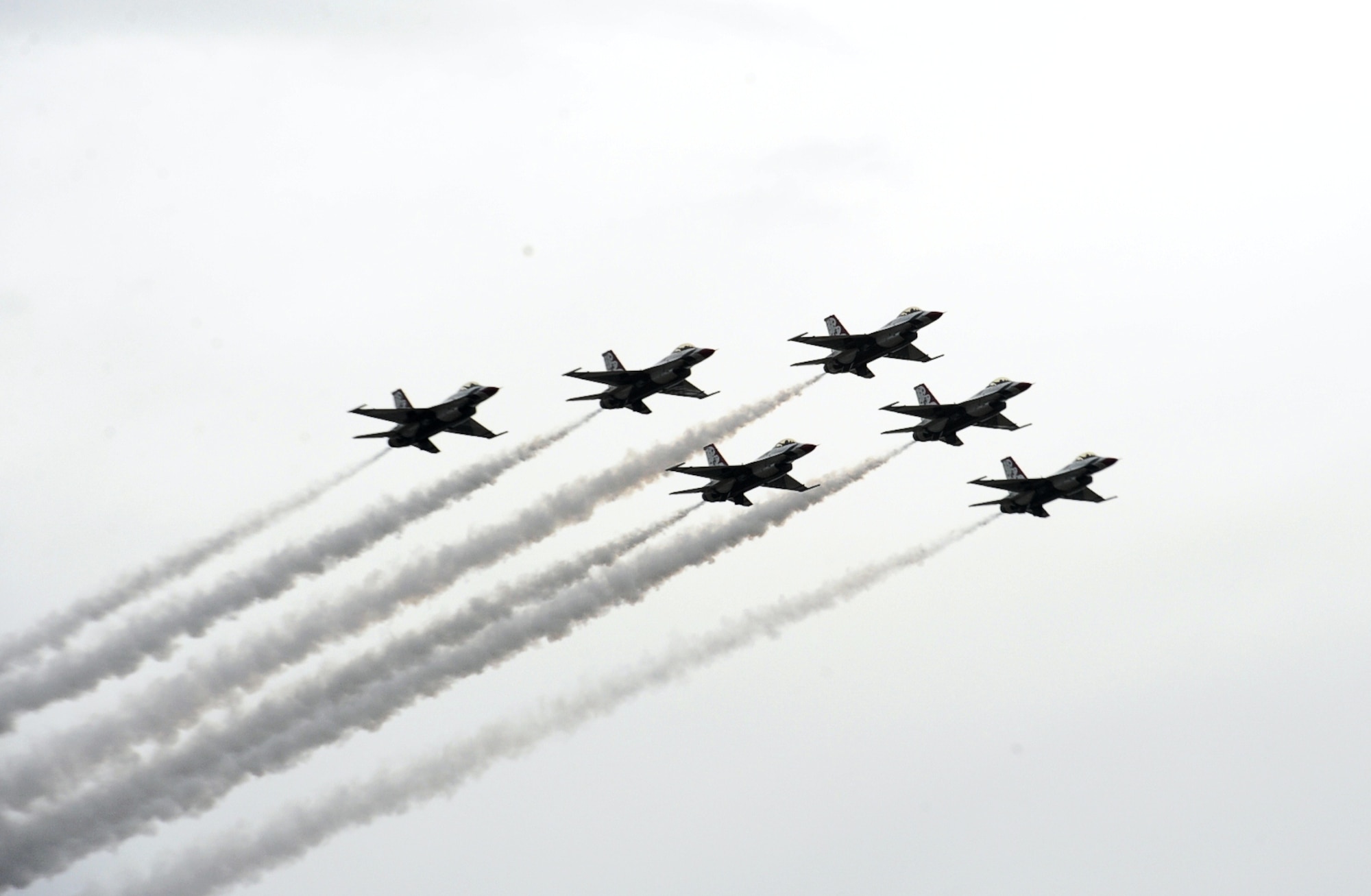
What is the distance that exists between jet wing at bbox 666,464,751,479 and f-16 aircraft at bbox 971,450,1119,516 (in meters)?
11.4

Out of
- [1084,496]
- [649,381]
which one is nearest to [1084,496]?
[1084,496]

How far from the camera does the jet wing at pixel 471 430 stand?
372ft

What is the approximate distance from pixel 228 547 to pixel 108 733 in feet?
36.3

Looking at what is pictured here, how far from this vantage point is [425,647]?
372 feet

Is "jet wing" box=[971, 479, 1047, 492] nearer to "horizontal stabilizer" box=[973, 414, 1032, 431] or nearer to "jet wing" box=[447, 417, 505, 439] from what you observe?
"horizontal stabilizer" box=[973, 414, 1032, 431]

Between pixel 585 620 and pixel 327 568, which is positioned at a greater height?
pixel 327 568

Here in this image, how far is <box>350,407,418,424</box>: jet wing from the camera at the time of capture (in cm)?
10950

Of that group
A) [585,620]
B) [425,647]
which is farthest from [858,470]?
[425,647]

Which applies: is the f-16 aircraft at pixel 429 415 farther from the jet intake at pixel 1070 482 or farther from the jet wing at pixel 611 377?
the jet intake at pixel 1070 482

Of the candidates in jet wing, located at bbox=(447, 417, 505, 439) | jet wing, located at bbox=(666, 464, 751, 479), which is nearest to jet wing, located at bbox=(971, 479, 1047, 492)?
jet wing, located at bbox=(666, 464, 751, 479)

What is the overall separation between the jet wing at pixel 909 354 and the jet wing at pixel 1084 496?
9.51 meters

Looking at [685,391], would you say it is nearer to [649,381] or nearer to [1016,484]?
[649,381]

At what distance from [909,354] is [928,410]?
138 inches

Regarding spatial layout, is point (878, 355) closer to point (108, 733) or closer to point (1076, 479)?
point (1076, 479)
